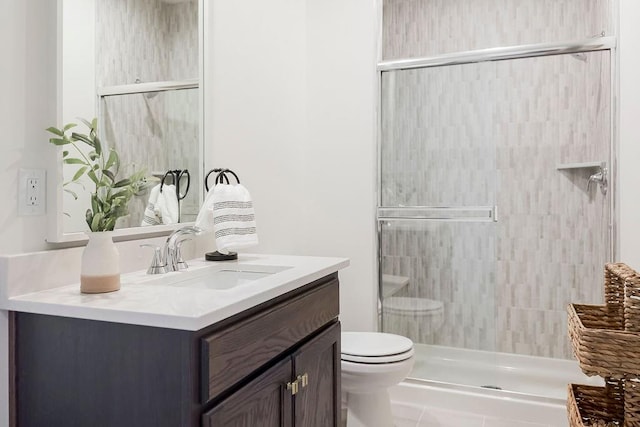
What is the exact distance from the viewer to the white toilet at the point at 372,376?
207cm

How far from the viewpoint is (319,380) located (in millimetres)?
1585

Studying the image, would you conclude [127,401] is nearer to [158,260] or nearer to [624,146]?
[158,260]

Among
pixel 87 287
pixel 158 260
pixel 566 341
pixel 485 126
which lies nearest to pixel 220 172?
pixel 158 260

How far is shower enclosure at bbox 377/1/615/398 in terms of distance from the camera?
2.63m

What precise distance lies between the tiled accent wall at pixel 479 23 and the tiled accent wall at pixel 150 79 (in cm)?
162

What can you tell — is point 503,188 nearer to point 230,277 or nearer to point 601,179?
point 601,179

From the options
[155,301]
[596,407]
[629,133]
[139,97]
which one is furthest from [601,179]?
[155,301]

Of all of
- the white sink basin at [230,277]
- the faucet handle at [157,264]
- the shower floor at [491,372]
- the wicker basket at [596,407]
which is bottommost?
the shower floor at [491,372]

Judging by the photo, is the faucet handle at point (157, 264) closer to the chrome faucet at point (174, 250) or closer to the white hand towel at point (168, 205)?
the chrome faucet at point (174, 250)

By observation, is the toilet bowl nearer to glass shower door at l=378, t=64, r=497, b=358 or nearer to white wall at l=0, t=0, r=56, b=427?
glass shower door at l=378, t=64, r=497, b=358

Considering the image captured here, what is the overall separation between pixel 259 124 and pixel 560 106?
1.84 m

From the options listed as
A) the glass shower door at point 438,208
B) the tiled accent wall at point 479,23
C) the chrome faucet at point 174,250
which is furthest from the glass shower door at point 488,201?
the chrome faucet at point 174,250

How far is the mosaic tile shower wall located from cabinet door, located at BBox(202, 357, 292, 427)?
153 centimetres

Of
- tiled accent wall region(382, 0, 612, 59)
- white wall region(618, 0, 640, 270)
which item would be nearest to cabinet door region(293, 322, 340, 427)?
white wall region(618, 0, 640, 270)
